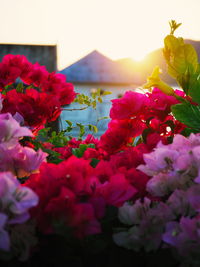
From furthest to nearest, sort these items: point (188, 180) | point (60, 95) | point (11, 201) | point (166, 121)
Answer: point (60, 95) < point (166, 121) < point (188, 180) < point (11, 201)

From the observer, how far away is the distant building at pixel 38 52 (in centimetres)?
824

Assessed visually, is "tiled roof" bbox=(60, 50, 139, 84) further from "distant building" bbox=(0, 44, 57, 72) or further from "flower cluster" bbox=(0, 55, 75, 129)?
"flower cluster" bbox=(0, 55, 75, 129)

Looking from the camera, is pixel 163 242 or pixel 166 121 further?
pixel 166 121

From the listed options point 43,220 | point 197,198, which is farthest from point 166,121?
point 43,220

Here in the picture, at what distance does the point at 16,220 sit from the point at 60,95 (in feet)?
3.00

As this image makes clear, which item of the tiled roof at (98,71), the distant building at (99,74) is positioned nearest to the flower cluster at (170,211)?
the distant building at (99,74)

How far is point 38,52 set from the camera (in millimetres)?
8539

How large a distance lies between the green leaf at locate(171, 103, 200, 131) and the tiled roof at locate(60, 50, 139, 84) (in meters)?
14.3

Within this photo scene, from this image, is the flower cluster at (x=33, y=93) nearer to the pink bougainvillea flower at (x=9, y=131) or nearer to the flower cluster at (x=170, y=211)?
the pink bougainvillea flower at (x=9, y=131)

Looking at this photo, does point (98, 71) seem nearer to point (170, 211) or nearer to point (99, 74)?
point (99, 74)

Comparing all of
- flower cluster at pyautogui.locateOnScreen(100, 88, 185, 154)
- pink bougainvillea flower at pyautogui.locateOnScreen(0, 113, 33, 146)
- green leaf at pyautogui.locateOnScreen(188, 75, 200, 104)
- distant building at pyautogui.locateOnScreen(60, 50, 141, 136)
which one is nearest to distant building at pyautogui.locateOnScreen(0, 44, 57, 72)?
distant building at pyautogui.locateOnScreen(60, 50, 141, 136)

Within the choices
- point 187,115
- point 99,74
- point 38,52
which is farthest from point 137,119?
point 99,74

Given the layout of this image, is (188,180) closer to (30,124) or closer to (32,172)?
(32,172)

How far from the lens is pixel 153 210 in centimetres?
75
